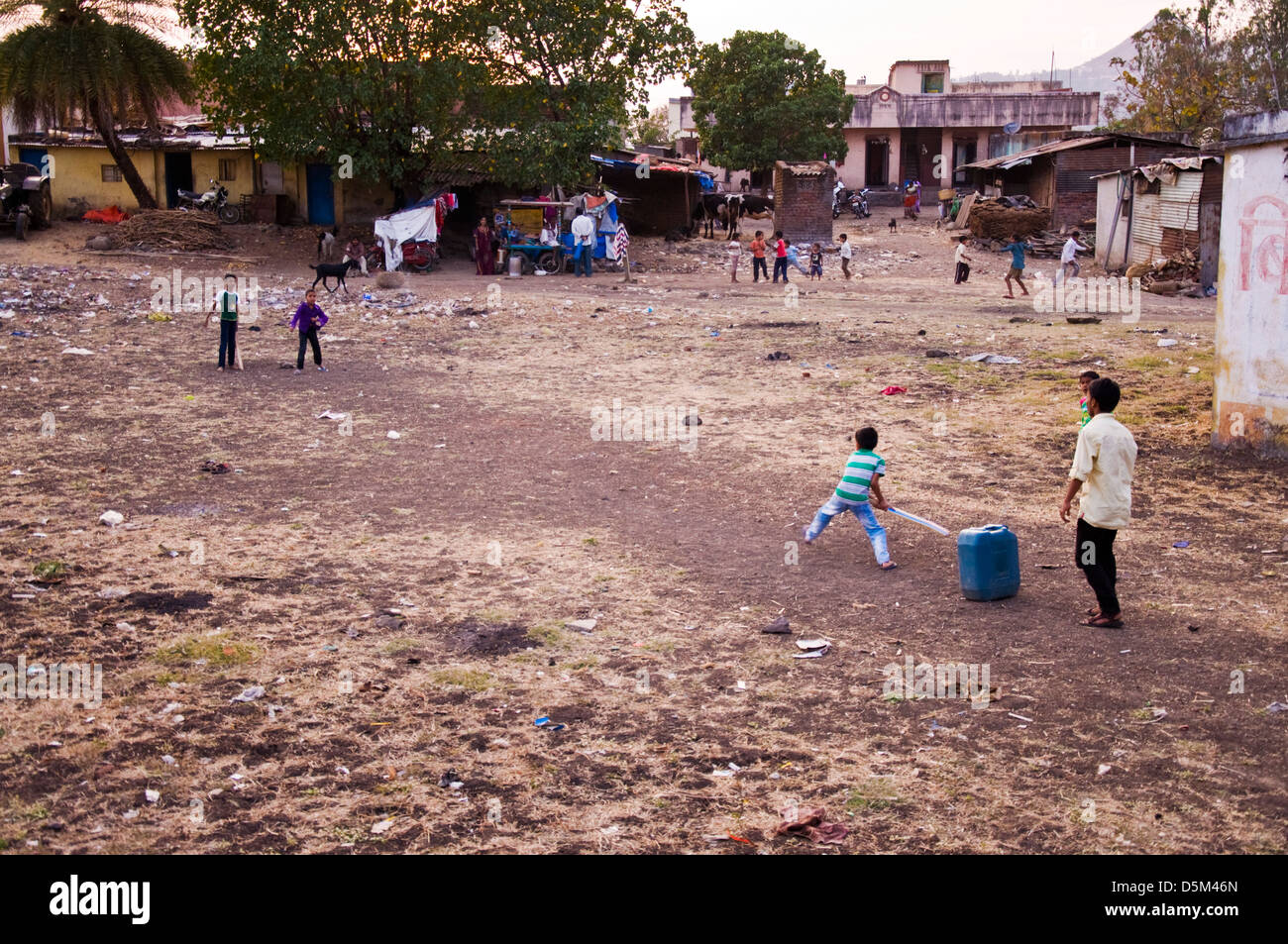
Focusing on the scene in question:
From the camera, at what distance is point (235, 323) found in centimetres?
1360

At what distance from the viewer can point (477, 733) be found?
192 inches

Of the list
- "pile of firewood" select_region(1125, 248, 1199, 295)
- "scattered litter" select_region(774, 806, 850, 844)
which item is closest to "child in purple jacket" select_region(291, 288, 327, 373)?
"scattered litter" select_region(774, 806, 850, 844)

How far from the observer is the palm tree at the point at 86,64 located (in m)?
23.9

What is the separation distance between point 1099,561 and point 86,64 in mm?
24876

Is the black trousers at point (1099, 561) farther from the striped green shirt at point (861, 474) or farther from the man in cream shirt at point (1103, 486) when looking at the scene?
the striped green shirt at point (861, 474)

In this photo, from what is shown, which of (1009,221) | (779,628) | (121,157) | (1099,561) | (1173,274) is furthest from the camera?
(1009,221)

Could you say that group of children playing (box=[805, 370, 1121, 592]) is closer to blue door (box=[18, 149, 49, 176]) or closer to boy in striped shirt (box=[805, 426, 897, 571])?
boy in striped shirt (box=[805, 426, 897, 571])

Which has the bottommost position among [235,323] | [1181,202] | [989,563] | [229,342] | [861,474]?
[989,563]

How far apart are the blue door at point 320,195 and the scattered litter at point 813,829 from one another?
28389 millimetres

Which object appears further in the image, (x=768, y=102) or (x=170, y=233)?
(x=768, y=102)

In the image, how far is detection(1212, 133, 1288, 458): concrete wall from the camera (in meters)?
8.95

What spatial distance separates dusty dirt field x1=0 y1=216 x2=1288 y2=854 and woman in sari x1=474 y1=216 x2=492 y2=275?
37.5 ft

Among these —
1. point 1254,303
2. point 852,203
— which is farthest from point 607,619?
point 852,203

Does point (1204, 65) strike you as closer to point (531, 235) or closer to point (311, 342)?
point (531, 235)
